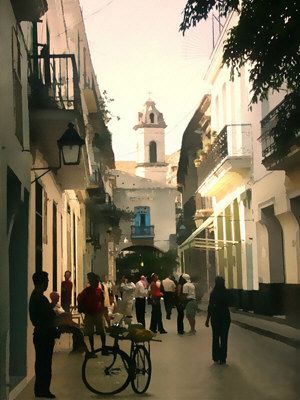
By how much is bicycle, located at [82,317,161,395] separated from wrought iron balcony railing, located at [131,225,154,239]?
67084 millimetres

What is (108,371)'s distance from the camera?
10102 mm

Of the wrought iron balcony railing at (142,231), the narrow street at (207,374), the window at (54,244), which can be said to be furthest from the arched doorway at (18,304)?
the wrought iron balcony railing at (142,231)

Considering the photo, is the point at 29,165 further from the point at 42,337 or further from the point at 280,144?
the point at 280,144

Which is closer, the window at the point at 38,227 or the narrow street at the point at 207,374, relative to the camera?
the narrow street at the point at 207,374

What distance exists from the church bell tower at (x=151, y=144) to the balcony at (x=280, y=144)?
62.3 metres

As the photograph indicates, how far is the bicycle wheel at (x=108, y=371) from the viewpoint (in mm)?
9945

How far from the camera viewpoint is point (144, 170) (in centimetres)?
8681

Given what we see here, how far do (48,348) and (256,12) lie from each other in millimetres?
5404

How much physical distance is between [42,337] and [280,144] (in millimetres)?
5491

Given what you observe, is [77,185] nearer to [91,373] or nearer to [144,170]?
[91,373]

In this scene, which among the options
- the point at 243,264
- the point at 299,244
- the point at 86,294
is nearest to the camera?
the point at 86,294

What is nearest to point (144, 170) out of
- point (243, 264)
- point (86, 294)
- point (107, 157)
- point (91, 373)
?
point (107, 157)

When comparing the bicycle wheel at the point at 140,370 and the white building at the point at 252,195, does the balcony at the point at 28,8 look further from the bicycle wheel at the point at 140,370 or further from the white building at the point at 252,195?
the white building at the point at 252,195

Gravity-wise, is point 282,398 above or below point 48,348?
below
